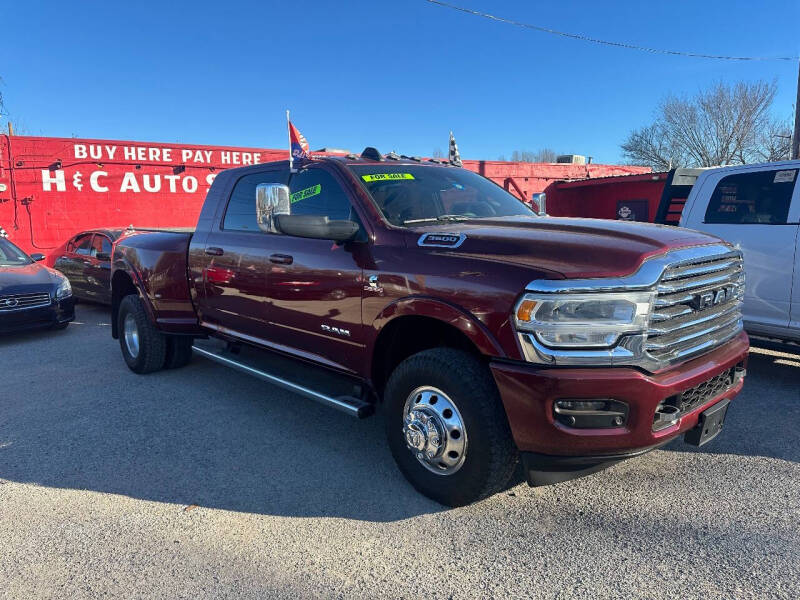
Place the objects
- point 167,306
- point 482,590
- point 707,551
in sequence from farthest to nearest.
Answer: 1. point 167,306
2. point 707,551
3. point 482,590

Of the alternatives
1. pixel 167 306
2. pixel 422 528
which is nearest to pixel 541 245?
pixel 422 528

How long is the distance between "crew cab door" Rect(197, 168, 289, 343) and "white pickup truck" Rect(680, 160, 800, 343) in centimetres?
410

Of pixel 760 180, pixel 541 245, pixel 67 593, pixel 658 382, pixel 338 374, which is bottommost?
pixel 67 593

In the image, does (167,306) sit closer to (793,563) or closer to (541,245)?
(541,245)

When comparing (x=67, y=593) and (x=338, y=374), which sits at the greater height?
(x=338, y=374)

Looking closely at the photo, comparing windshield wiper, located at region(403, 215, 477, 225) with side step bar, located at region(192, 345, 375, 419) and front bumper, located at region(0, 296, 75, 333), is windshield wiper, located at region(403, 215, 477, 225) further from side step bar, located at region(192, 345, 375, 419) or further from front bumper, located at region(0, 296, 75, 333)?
front bumper, located at region(0, 296, 75, 333)

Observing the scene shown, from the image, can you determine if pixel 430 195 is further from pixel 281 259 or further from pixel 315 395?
pixel 315 395

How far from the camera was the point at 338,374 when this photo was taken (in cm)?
392

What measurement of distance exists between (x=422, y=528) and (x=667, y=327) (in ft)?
5.16

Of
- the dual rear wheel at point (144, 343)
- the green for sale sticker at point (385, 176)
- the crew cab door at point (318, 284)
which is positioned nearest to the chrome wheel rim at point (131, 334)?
the dual rear wheel at point (144, 343)

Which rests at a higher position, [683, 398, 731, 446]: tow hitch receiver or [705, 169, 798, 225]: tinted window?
[705, 169, 798, 225]: tinted window

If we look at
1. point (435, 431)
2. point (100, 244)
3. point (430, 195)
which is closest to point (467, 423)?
point (435, 431)

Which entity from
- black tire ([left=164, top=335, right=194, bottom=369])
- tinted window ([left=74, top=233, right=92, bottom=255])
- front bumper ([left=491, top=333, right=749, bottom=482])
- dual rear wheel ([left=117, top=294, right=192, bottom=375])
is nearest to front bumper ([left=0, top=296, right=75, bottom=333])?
tinted window ([left=74, top=233, right=92, bottom=255])

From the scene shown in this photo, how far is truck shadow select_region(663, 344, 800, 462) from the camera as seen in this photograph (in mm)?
3846
